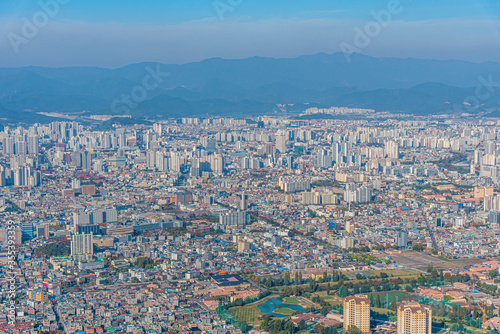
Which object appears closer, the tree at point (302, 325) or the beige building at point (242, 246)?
the tree at point (302, 325)

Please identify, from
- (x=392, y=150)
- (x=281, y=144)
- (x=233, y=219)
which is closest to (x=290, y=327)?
(x=233, y=219)

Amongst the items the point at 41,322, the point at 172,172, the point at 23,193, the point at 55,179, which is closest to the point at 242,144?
the point at 172,172

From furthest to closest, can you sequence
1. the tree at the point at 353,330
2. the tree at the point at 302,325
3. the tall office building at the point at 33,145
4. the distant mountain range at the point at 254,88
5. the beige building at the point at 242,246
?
the distant mountain range at the point at 254,88, the tall office building at the point at 33,145, the beige building at the point at 242,246, the tree at the point at 302,325, the tree at the point at 353,330

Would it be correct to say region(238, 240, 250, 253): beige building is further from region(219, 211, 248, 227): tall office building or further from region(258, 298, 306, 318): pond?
region(258, 298, 306, 318): pond

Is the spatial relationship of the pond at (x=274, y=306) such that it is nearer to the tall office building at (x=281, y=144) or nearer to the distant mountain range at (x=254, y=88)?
the tall office building at (x=281, y=144)

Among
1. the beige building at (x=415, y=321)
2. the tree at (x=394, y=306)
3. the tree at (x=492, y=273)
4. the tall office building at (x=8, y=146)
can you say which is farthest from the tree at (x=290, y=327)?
the tall office building at (x=8, y=146)

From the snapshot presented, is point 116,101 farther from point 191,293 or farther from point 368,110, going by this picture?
point 191,293

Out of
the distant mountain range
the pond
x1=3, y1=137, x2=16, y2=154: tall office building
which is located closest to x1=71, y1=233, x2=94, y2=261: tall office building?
the pond

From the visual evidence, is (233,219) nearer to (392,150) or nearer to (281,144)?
(392,150)
